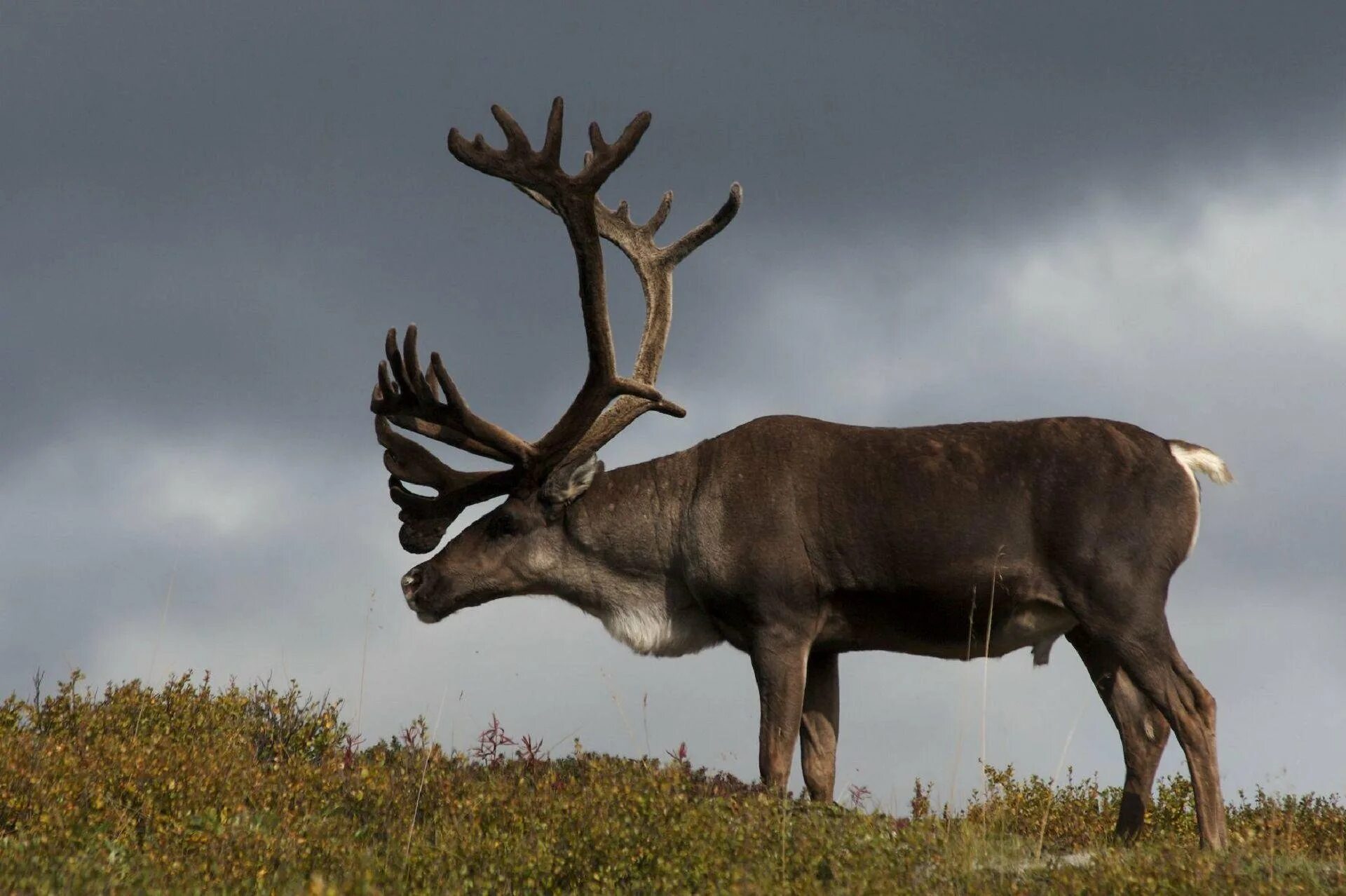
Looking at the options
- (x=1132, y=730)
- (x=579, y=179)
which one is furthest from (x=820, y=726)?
(x=579, y=179)

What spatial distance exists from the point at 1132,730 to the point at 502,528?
16.0ft

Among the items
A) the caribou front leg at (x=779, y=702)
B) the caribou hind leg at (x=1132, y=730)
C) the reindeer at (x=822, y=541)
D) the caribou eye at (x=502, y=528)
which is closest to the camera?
the reindeer at (x=822, y=541)

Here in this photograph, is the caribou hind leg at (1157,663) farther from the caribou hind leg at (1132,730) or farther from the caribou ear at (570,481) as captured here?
the caribou ear at (570,481)

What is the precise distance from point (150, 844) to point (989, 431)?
19.5ft

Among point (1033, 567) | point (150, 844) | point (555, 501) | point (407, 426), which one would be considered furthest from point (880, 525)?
point (150, 844)

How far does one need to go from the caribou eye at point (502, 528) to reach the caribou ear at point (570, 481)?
428 millimetres

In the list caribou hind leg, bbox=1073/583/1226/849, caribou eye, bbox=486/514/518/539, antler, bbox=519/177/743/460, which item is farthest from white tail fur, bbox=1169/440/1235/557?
caribou eye, bbox=486/514/518/539

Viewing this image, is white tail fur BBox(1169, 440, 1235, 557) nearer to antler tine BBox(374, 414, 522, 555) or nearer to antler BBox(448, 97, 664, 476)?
antler BBox(448, 97, 664, 476)

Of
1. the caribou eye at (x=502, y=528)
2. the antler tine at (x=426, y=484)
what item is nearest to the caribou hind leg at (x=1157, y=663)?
the caribou eye at (x=502, y=528)

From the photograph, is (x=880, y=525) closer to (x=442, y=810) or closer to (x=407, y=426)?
(x=442, y=810)

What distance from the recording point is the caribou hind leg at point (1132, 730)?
9.45 meters

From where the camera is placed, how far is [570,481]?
417 inches

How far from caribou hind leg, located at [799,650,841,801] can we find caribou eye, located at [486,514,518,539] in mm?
2543

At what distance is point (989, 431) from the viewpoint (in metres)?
9.73
